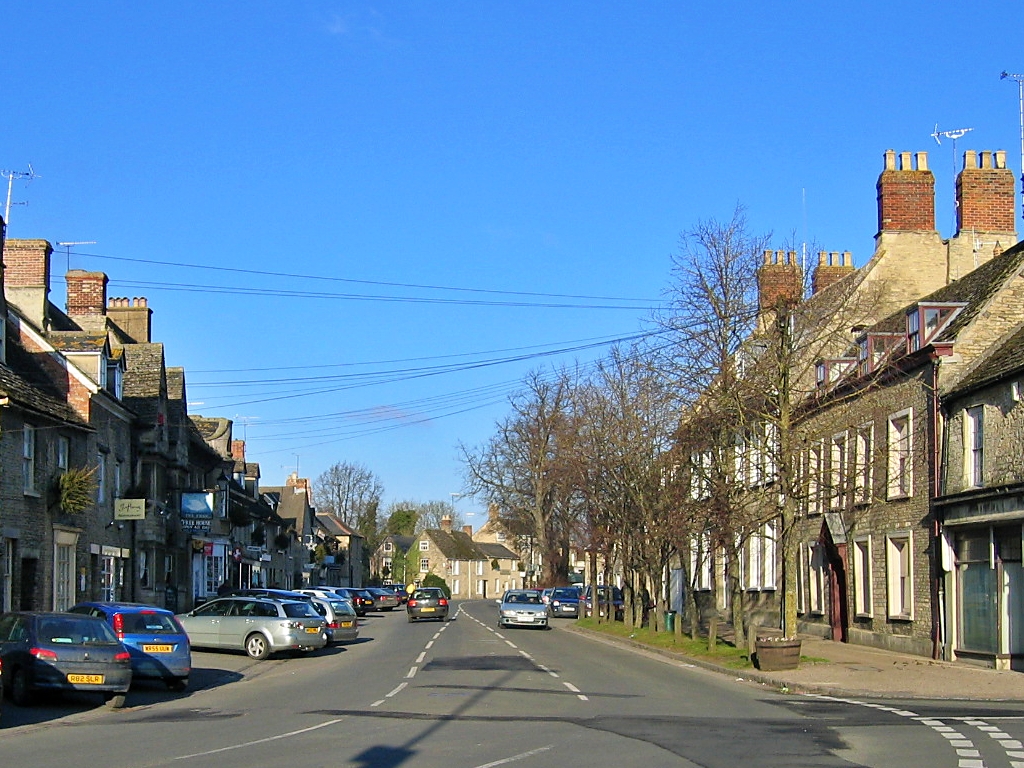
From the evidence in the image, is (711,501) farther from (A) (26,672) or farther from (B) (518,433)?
(B) (518,433)

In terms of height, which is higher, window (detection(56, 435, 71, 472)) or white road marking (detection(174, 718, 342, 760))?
window (detection(56, 435, 71, 472))

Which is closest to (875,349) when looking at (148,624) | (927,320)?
(927,320)

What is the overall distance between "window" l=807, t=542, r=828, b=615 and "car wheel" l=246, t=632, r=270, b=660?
57.4 feet

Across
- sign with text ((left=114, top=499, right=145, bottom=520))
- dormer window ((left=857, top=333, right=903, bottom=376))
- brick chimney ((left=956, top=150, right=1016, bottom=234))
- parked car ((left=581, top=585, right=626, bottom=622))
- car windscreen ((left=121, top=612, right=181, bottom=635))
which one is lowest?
parked car ((left=581, top=585, right=626, bottom=622))

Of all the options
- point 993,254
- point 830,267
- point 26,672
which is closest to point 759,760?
point 26,672

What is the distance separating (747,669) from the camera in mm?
26531

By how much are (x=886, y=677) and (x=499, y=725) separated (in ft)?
37.0

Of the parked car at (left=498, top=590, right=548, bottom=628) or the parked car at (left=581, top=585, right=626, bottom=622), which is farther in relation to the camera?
the parked car at (left=581, top=585, right=626, bottom=622)

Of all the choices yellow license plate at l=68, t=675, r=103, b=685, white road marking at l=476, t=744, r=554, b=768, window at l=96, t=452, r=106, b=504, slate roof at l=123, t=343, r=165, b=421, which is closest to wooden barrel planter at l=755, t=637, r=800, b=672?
white road marking at l=476, t=744, r=554, b=768

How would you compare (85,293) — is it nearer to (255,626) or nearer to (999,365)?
(255,626)

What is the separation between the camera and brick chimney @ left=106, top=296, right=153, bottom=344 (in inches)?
1873

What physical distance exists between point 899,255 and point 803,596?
11716 millimetres

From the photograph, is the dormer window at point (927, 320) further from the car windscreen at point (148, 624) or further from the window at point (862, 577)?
the car windscreen at point (148, 624)

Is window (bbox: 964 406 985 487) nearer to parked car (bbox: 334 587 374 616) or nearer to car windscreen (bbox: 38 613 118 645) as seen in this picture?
car windscreen (bbox: 38 613 118 645)
